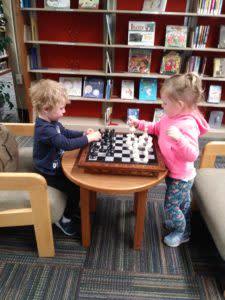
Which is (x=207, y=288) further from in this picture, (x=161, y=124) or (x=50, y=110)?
(x=50, y=110)

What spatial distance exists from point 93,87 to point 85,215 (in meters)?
2.19

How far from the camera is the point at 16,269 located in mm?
1499

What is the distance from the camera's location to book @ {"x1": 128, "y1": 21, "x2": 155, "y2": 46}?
290cm

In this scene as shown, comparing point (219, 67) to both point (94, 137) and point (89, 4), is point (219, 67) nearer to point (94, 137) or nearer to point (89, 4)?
point (89, 4)

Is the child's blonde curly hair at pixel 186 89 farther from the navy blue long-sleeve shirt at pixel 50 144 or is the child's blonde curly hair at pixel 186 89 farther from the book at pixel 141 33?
the book at pixel 141 33

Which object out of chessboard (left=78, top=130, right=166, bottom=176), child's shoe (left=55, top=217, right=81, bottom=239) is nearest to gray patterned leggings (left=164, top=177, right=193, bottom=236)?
chessboard (left=78, top=130, right=166, bottom=176)

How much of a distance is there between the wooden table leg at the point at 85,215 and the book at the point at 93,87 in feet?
6.92

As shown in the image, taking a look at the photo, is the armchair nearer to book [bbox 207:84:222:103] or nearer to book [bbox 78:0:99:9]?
book [bbox 78:0:99:9]

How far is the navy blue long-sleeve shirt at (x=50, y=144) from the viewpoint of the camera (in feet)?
4.63

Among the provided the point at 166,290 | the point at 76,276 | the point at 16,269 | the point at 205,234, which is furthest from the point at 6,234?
the point at 205,234

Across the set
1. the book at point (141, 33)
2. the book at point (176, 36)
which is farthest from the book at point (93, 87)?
the book at point (176, 36)

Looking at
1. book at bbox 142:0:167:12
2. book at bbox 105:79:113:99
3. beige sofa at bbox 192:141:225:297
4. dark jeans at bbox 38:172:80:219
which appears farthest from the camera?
book at bbox 105:79:113:99

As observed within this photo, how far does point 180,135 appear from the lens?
1.24 m

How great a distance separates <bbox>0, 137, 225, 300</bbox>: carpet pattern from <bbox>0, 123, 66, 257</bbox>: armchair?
15 centimetres
